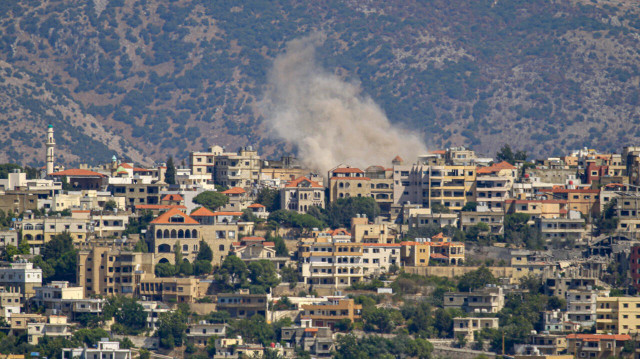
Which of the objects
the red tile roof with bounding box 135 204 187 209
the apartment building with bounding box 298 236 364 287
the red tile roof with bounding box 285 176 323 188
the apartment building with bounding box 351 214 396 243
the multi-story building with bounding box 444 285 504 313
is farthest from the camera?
the red tile roof with bounding box 285 176 323 188

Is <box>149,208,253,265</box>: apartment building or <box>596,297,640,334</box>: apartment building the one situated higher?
<box>149,208,253,265</box>: apartment building

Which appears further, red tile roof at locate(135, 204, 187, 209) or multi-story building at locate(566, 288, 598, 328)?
red tile roof at locate(135, 204, 187, 209)

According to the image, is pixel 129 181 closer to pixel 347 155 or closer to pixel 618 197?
pixel 347 155

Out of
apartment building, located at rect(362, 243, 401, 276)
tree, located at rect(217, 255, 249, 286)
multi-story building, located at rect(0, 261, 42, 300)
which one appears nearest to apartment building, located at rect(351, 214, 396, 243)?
apartment building, located at rect(362, 243, 401, 276)

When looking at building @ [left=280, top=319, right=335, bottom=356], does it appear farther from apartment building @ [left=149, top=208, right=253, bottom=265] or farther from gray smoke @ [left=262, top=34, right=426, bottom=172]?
gray smoke @ [left=262, top=34, right=426, bottom=172]

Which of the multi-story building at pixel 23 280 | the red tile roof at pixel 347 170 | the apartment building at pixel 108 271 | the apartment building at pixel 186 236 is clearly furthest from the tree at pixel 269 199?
the multi-story building at pixel 23 280

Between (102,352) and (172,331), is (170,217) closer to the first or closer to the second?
(172,331)

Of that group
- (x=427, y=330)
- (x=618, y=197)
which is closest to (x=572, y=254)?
(x=618, y=197)

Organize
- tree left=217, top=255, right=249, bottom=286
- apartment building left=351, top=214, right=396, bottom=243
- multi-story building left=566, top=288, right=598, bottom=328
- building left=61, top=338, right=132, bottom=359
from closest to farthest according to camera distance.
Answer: building left=61, top=338, right=132, bottom=359, multi-story building left=566, top=288, right=598, bottom=328, tree left=217, top=255, right=249, bottom=286, apartment building left=351, top=214, right=396, bottom=243

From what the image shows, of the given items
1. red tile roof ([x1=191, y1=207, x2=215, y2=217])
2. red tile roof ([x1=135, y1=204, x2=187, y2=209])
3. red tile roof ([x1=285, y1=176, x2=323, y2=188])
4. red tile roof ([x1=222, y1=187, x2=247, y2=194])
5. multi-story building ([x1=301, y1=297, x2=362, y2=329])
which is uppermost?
red tile roof ([x1=285, y1=176, x2=323, y2=188])
